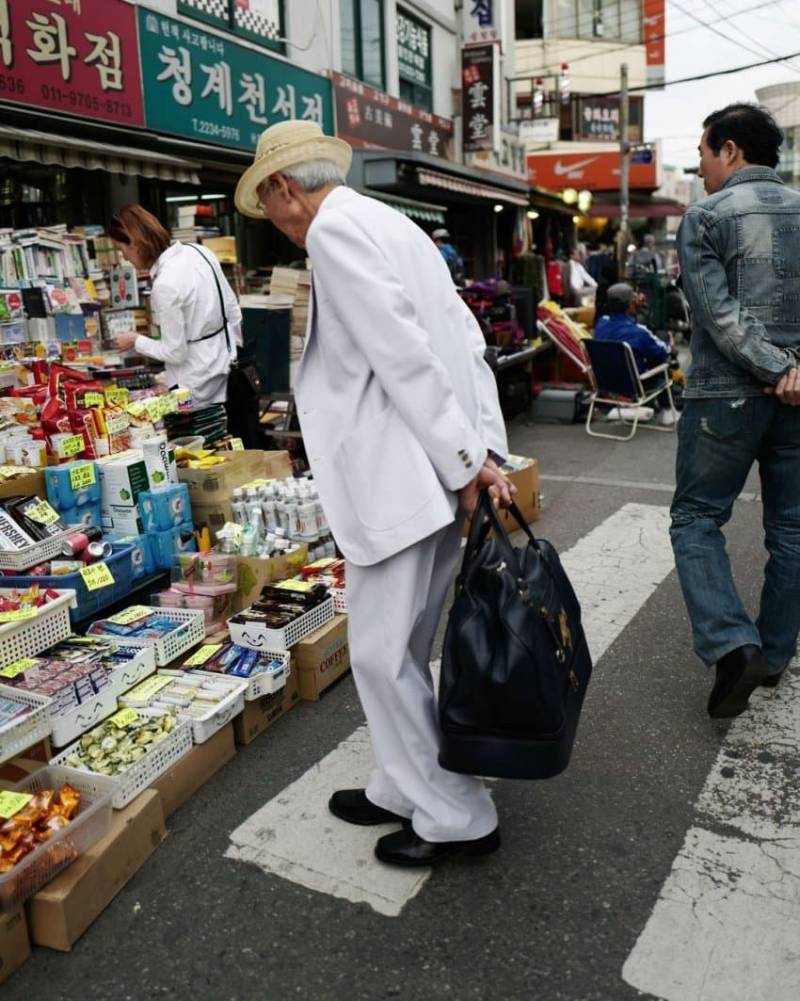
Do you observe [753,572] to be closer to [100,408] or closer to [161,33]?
[100,408]

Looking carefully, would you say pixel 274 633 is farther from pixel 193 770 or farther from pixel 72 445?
pixel 72 445

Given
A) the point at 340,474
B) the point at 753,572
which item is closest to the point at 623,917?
the point at 340,474

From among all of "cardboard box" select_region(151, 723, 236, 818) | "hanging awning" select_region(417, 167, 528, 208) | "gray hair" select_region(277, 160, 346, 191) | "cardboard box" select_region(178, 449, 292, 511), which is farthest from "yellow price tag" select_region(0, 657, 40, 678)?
"hanging awning" select_region(417, 167, 528, 208)

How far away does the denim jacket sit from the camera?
10.3ft

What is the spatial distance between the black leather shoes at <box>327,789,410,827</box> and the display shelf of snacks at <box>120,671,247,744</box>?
52 centimetres

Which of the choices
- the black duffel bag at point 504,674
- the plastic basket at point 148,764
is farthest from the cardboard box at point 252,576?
the black duffel bag at point 504,674

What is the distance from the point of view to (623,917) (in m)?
2.33

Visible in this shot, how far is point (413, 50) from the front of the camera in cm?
1462

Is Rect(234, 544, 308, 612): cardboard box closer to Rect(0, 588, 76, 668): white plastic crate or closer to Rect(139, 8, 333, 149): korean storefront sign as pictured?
Rect(0, 588, 76, 668): white plastic crate

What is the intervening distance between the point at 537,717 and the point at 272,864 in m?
0.96

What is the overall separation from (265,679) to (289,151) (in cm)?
187

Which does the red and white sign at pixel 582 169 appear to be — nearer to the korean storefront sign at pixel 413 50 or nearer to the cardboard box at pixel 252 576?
Answer: the korean storefront sign at pixel 413 50

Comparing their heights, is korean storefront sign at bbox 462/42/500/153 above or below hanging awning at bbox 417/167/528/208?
above

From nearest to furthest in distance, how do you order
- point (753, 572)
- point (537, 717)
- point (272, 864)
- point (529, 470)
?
point (537, 717), point (272, 864), point (753, 572), point (529, 470)
